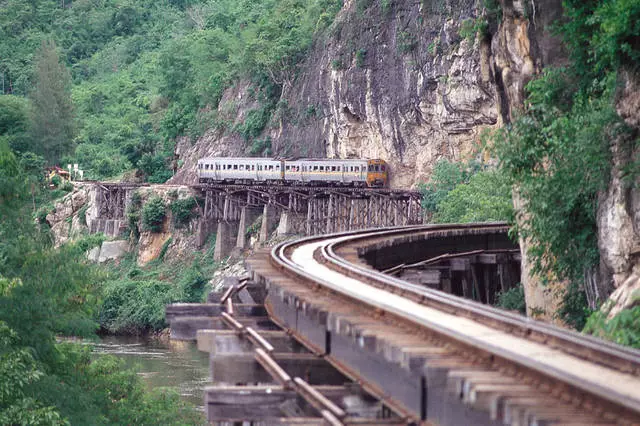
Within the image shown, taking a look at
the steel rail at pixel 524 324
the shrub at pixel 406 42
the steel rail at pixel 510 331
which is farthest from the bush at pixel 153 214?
the steel rail at pixel 524 324

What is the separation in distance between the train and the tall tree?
25072mm

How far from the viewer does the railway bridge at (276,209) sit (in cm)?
5009

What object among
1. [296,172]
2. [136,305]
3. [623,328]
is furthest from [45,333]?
[296,172]

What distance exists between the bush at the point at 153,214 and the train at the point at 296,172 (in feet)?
9.57

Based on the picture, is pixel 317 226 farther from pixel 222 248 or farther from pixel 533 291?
pixel 533 291

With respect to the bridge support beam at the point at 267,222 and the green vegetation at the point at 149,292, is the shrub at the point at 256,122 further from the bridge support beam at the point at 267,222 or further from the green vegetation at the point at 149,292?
the bridge support beam at the point at 267,222

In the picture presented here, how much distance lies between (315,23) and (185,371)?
3256 cm

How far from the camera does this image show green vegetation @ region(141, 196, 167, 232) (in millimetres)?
64500

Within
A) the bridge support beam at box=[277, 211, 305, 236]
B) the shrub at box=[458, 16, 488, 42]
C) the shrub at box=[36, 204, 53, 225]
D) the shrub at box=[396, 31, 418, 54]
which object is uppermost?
the shrub at box=[396, 31, 418, 54]

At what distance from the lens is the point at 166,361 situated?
41.7 m

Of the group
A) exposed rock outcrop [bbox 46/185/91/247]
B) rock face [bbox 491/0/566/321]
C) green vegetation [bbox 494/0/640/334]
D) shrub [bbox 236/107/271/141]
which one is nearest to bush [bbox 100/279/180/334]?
shrub [bbox 236/107/271/141]

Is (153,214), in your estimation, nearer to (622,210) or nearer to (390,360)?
(622,210)

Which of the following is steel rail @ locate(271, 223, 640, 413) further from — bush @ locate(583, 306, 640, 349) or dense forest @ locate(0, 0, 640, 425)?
dense forest @ locate(0, 0, 640, 425)

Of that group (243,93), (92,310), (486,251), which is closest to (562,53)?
(486,251)
